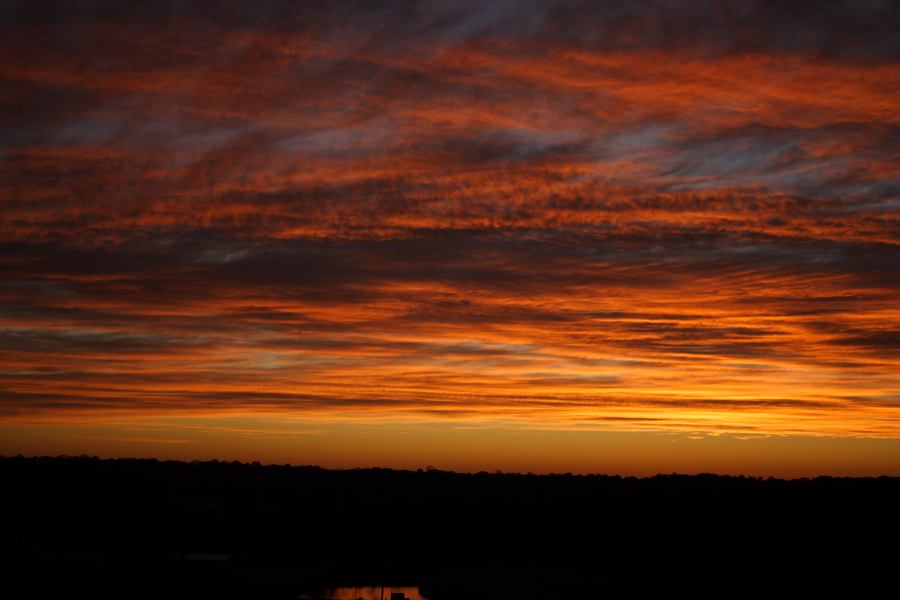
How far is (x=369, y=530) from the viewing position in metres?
120

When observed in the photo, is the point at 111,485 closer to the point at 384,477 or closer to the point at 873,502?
the point at 384,477

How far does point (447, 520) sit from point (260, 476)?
63384 mm

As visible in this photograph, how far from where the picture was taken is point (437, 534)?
11719cm

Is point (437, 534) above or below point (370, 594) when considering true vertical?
above

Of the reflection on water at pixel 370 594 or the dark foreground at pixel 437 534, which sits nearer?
the reflection on water at pixel 370 594

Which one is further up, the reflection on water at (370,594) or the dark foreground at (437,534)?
the dark foreground at (437,534)

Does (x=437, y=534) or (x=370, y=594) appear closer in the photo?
(x=370, y=594)

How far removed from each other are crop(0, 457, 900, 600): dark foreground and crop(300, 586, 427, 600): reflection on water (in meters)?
1.40

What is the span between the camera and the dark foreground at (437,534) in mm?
78250

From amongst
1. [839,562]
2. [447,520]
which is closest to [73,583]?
[447,520]

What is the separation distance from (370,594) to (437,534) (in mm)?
42776

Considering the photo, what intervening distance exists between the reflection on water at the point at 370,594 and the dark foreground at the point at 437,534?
1.40 meters

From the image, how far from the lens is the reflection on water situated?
71812mm

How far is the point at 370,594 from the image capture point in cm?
7500
